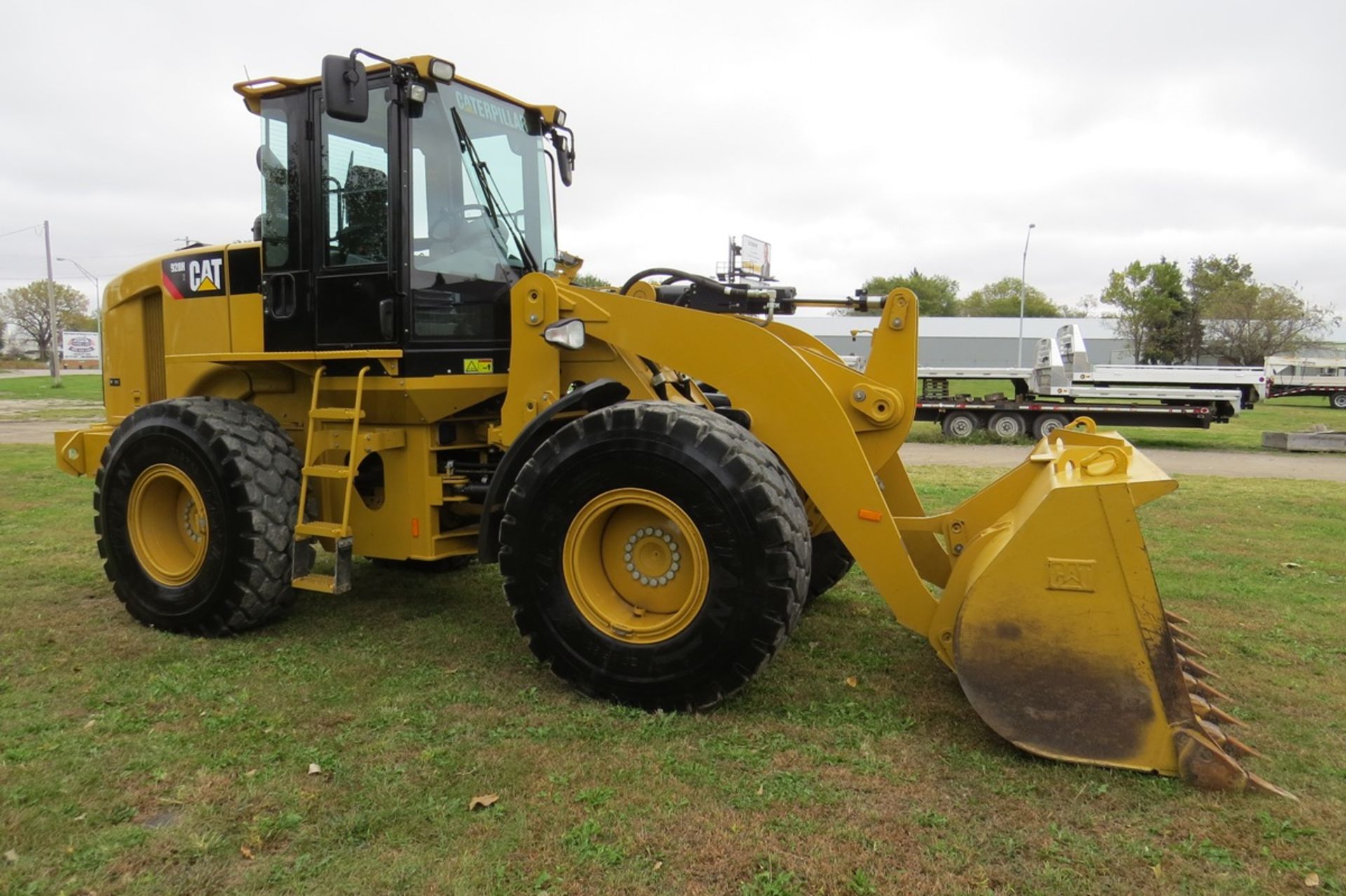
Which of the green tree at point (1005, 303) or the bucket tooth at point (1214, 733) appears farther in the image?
the green tree at point (1005, 303)

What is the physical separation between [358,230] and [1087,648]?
415cm

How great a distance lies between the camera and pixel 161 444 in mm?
5281

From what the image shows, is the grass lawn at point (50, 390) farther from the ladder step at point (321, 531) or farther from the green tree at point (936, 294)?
the green tree at point (936, 294)

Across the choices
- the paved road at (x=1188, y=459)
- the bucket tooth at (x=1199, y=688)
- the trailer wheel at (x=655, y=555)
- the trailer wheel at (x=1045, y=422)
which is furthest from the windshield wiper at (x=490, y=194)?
the trailer wheel at (x=1045, y=422)

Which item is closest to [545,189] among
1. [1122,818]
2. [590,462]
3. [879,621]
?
[590,462]

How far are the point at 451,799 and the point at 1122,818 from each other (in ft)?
7.67

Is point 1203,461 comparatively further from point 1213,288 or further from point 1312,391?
point 1213,288

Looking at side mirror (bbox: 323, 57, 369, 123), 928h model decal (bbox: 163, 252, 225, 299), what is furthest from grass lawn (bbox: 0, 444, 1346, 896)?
side mirror (bbox: 323, 57, 369, 123)

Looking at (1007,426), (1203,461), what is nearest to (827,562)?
(1203,461)

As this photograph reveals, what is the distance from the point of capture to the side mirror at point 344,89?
4301mm

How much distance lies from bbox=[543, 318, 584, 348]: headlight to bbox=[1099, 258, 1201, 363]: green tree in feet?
184

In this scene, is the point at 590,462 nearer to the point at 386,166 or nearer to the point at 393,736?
the point at 393,736

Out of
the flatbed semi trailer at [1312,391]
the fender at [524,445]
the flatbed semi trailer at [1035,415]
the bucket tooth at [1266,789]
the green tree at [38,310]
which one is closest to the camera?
the bucket tooth at [1266,789]

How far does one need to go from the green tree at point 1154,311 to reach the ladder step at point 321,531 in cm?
5644
